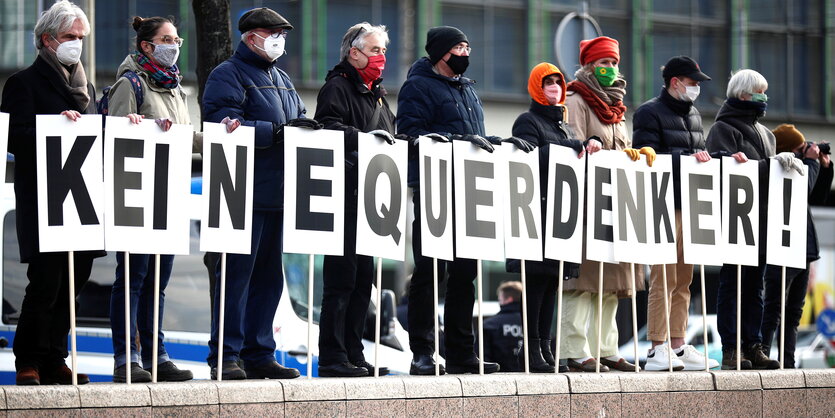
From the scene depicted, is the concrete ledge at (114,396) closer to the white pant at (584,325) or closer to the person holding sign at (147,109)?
the person holding sign at (147,109)

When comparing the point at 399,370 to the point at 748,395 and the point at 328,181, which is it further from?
the point at 328,181

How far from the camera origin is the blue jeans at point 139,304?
7668 mm

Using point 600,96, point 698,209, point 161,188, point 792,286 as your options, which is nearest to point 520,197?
point 600,96

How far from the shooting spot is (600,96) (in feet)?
32.2

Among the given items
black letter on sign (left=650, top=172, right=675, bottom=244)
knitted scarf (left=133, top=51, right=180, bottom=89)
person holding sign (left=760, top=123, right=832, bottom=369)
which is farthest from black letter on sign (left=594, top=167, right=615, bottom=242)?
knitted scarf (left=133, top=51, right=180, bottom=89)

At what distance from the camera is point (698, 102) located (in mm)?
33062

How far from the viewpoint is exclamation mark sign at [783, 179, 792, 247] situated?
1032cm

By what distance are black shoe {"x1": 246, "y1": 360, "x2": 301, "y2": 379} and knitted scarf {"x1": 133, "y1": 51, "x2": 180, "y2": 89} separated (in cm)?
163

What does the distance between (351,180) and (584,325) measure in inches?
80.1

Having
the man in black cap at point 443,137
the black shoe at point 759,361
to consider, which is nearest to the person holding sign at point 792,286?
the black shoe at point 759,361

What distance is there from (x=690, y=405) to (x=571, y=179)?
5.38 feet

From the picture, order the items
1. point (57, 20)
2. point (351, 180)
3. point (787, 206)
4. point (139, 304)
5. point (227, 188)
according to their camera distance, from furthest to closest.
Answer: point (787, 206) → point (351, 180) → point (139, 304) → point (227, 188) → point (57, 20)

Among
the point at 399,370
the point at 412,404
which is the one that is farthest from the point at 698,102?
the point at 412,404

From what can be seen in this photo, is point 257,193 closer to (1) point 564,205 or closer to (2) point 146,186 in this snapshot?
(2) point 146,186
